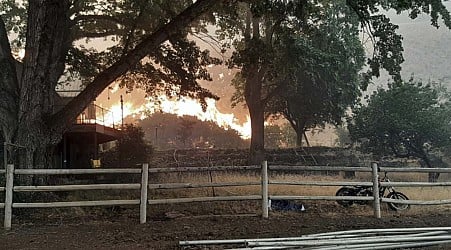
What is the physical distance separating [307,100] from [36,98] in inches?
1015

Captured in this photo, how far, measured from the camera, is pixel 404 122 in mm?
29953

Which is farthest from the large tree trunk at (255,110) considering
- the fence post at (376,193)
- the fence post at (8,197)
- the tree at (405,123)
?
the fence post at (8,197)

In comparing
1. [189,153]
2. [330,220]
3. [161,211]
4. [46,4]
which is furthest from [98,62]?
[189,153]

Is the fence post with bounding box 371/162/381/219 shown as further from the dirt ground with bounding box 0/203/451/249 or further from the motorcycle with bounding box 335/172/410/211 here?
the motorcycle with bounding box 335/172/410/211

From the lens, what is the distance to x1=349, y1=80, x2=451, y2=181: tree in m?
29.9

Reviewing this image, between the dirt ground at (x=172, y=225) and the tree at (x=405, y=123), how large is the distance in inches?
778

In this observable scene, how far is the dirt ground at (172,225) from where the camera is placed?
25.8ft

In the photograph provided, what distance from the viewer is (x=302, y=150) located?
34000 millimetres

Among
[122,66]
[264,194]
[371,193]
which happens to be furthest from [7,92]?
[371,193]

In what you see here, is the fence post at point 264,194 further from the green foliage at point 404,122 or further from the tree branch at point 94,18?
the green foliage at point 404,122

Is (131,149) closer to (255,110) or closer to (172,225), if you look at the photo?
(255,110)

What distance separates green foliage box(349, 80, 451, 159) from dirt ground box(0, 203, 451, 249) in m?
19.7

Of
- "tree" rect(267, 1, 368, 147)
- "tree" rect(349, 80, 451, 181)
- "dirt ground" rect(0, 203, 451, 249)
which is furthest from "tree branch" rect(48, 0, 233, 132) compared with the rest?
"tree" rect(349, 80, 451, 181)

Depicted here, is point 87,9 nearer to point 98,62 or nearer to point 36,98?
point 98,62
